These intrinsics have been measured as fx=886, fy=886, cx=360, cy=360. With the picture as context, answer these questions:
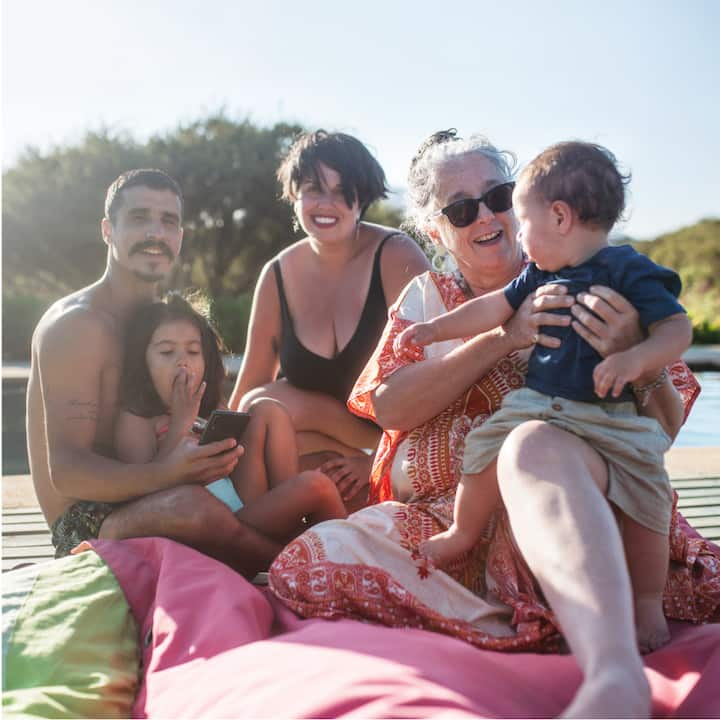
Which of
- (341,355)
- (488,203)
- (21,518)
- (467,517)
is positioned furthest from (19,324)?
(467,517)

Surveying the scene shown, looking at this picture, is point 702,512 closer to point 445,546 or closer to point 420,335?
point 445,546

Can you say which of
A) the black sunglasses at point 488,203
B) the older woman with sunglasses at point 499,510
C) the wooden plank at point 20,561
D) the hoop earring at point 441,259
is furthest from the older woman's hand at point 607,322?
the wooden plank at point 20,561

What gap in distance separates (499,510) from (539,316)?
0.52 metres

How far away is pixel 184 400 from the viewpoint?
2.96 m

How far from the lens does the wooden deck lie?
3664mm

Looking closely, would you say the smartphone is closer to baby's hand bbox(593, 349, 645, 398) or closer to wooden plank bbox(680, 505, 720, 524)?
baby's hand bbox(593, 349, 645, 398)

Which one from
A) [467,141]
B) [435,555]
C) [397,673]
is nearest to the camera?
[397,673]

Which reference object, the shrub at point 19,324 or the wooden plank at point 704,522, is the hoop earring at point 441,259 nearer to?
the wooden plank at point 704,522

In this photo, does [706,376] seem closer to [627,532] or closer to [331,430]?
[331,430]

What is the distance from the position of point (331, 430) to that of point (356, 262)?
2.31 ft

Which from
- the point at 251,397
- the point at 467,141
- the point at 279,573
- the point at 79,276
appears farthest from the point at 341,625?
the point at 79,276

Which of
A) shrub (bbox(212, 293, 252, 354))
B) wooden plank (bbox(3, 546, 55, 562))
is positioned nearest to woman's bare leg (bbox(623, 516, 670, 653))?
wooden plank (bbox(3, 546, 55, 562))

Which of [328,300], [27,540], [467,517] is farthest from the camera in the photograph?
[27,540]

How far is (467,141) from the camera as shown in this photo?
2680 millimetres
